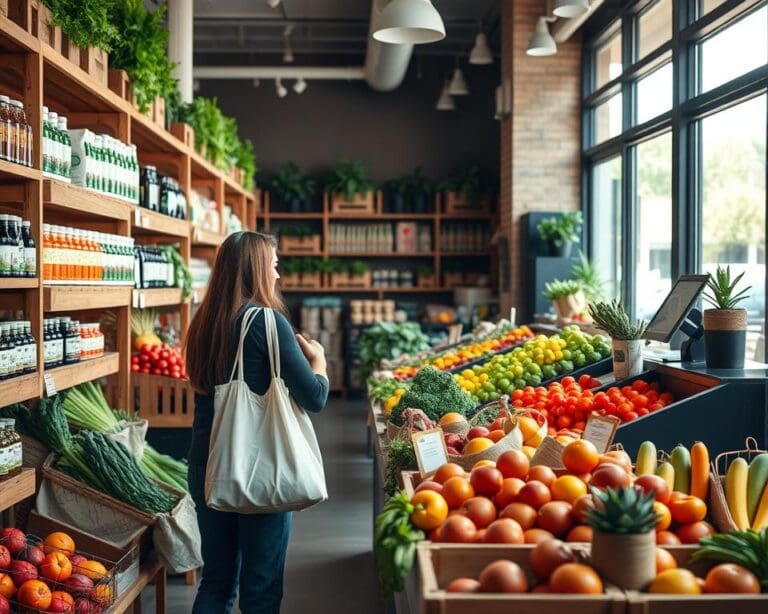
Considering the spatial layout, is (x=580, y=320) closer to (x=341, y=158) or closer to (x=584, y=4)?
(x=584, y=4)

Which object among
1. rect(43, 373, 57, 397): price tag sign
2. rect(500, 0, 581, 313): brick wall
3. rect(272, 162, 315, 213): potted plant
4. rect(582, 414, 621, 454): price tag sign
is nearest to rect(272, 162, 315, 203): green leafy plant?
rect(272, 162, 315, 213): potted plant

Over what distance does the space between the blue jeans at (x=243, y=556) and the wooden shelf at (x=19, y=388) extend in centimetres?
70

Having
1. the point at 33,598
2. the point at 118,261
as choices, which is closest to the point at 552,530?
the point at 33,598

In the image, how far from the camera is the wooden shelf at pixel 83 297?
341cm

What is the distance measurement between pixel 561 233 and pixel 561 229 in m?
0.04

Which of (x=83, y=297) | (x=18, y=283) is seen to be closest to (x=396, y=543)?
(x=18, y=283)

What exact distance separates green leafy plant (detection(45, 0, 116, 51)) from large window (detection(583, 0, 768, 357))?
11.5ft

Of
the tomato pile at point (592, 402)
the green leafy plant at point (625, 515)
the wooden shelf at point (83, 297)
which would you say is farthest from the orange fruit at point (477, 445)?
the wooden shelf at point (83, 297)

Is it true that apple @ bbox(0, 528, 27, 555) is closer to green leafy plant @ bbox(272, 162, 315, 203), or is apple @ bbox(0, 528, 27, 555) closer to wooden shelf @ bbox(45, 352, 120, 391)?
wooden shelf @ bbox(45, 352, 120, 391)

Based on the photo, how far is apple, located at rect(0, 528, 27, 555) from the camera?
3.00 m

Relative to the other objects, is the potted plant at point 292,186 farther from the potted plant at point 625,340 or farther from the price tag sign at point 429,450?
the price tag sign at point 429,450

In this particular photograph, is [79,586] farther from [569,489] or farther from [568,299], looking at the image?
[568,299]

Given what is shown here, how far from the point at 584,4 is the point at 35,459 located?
4093 millimetres

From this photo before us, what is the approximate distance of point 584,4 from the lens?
A: 17.9ft
